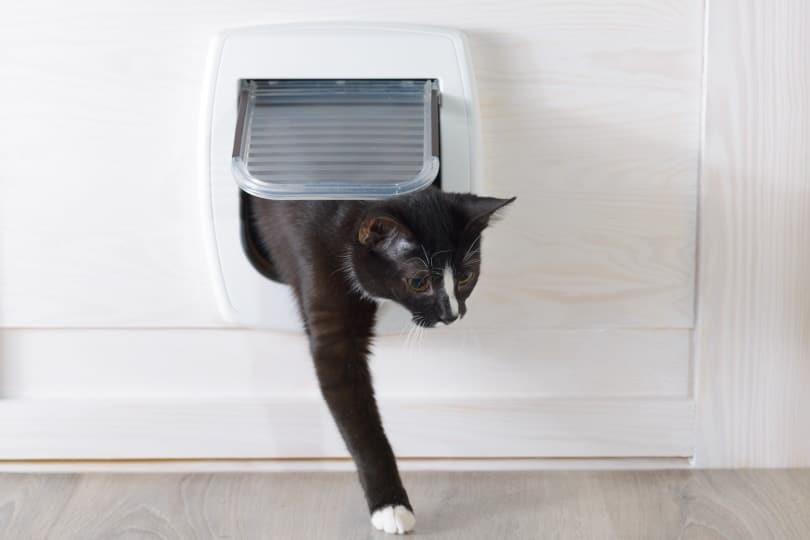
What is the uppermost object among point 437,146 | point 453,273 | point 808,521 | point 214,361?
point 437,146

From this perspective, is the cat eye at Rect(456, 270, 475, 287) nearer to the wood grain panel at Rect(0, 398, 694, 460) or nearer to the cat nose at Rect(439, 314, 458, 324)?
the cat nose at Rect(439, 314, 458, 324)

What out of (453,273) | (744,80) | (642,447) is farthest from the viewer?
(642,447)

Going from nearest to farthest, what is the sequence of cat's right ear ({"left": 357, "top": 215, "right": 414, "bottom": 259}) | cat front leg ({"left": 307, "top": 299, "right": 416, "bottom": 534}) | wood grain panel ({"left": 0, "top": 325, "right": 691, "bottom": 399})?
cat's right ear ({"left": 357, "top": 215, "right": 414, "bottom": 259})
cat front leg ({"left": 307, "top": 299, "right": 416, "bottom": 534})
wood grain panel ({"left": 0, "top": 325, "right": 691, "bottom": 399})

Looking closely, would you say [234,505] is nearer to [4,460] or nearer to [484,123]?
[4,460]

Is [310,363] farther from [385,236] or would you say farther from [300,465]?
[385,236]

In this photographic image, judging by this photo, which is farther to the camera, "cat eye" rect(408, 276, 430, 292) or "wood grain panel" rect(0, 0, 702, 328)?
"wood grain panel" rect(0, 0, 702, 328)

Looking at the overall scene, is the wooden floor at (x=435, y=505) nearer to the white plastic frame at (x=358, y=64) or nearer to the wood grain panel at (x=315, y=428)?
the wood grain panel at (x=315, y=428)

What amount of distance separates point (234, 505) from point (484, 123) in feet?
1.84

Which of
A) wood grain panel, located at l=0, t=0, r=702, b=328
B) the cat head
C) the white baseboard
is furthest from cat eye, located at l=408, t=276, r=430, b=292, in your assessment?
the white baseboard

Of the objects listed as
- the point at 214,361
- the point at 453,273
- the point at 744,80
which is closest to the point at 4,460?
the point at 214,361

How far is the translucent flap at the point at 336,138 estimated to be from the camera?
1.07 meters

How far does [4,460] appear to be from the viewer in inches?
51.5

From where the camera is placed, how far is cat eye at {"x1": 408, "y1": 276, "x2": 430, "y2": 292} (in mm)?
1064

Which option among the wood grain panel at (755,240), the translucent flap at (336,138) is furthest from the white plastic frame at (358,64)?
the wood grain panel at (755,240)
